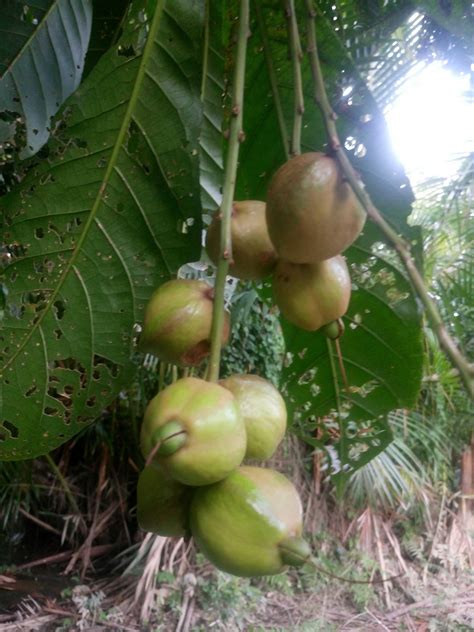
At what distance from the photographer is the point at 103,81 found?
739mm

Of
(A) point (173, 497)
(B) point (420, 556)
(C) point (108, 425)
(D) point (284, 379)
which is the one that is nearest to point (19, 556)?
(C) point (108, 425)

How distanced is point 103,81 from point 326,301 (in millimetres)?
432

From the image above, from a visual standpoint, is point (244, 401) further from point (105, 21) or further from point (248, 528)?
point (105, 21)

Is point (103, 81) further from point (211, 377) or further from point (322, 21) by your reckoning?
point (211, 377)

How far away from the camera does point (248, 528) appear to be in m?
0.42

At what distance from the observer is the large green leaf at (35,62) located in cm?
74

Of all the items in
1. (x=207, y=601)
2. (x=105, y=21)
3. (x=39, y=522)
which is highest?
(x=105, y=21)

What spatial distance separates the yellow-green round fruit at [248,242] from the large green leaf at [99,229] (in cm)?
18

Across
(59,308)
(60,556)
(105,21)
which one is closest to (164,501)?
(59,308)

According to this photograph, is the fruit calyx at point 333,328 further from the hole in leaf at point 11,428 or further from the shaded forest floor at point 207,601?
the shaded forest floor at point 207,601

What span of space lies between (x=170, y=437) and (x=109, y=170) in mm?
442

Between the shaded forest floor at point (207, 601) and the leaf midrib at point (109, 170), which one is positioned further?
the shaded forest floor at point (207, 601)

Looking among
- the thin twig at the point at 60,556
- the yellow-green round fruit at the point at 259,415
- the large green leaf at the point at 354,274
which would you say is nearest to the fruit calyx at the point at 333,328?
the yellow-green round fruit at the point at 259,415

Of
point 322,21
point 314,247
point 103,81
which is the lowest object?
point 314,247
